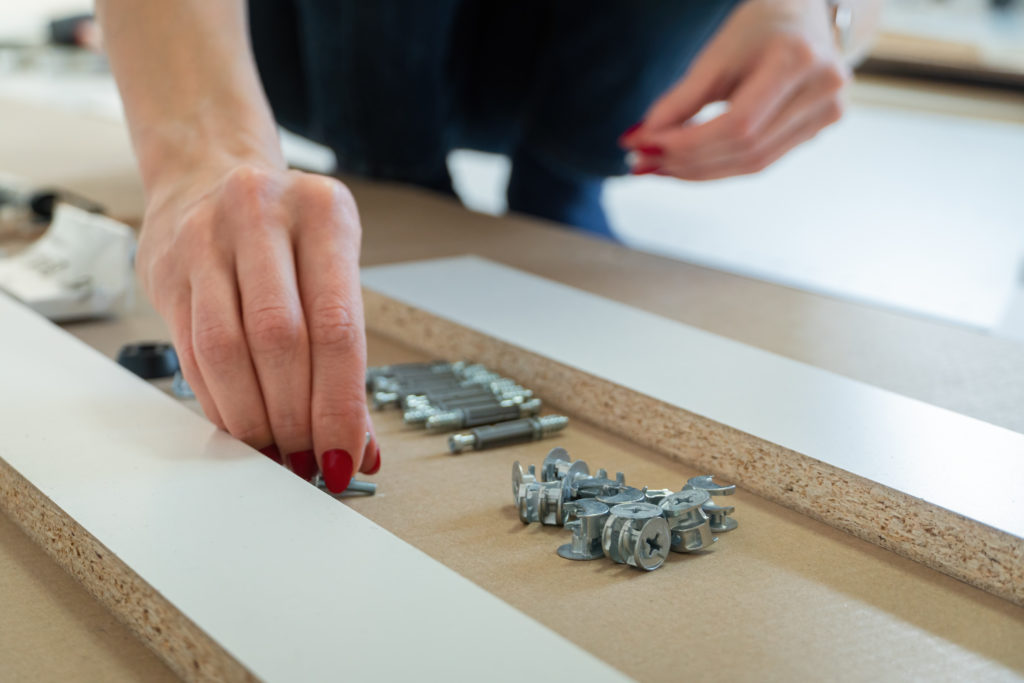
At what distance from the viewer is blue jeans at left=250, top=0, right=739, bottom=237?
180cm

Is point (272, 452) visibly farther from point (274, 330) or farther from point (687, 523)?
point (687, 523)

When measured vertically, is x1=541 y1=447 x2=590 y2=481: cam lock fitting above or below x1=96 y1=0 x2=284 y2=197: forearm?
below

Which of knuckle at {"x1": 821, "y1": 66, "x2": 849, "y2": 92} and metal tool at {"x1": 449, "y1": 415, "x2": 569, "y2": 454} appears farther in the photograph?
knuckle at {"x1": 821, "y1": 66, "x2": 849, "y2": 92}

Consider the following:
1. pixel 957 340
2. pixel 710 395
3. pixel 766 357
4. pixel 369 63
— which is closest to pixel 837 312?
pixel 957 340

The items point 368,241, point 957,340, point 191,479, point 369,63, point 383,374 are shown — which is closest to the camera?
point 191,479

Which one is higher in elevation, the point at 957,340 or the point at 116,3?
the point at 116,3

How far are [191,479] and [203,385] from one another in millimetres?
86

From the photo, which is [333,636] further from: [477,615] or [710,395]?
[710,395]

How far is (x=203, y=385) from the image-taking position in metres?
0.75

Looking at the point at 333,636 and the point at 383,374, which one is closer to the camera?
the point at 333,636

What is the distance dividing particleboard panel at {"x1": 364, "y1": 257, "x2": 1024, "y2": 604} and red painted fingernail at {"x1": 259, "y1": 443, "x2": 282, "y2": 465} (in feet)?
0.94

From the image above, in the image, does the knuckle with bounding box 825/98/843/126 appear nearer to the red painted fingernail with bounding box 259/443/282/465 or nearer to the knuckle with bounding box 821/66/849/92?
→ the knuckle with bounding box 821/66/849/92

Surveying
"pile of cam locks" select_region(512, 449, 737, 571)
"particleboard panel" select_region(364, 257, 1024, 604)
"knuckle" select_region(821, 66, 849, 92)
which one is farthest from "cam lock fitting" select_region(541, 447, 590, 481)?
"knuckle" select_region(821, 66, 849, 92)

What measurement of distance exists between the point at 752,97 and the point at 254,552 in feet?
3.11
